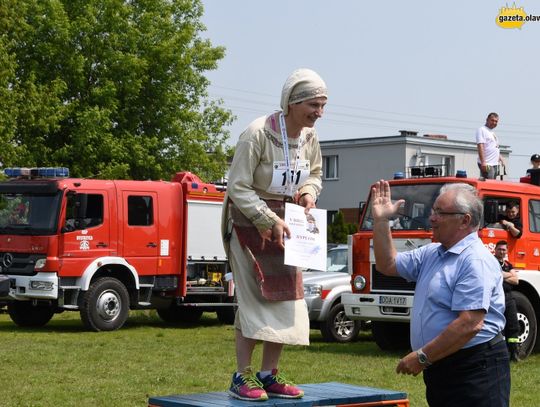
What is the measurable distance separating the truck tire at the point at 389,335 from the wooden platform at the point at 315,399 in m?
9.63

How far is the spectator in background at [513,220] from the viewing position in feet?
51.6

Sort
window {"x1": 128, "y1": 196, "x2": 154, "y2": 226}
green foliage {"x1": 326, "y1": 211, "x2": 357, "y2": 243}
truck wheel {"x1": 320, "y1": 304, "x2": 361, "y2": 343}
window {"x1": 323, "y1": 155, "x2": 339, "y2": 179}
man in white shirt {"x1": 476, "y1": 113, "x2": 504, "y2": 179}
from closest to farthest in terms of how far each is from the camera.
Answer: man in white shirt {"x1": 476, "y1": 113, "x2": 504, "y2": 179} < truck wheel {"x1": 320, "y1": 304, "x2": 361, "y2": 343} < window {"x1": 128, "y1": 196, "x2": 154, "y2": 226} < green foliage {"x1": 326, "y1": 211, "x2": 357, "y2": 243} < window {"x1": 323, "y1": 155, "x2": 339, "y2": 179}

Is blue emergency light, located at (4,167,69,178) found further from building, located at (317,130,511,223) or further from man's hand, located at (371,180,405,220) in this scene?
building, located at (317,130,511,223)

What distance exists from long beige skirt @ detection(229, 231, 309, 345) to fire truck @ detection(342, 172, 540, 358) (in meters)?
8.75

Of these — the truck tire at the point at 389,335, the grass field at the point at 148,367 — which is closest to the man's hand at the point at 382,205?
the grass field at the point at 148,367

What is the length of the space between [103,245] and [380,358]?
21.1 feet

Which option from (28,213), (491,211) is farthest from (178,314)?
(491,211)

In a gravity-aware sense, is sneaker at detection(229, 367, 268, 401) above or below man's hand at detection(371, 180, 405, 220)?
below

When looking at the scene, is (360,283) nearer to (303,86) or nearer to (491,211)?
(491,211)

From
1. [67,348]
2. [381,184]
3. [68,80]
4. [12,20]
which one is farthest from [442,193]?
[68,80]

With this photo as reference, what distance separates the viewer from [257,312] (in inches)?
268

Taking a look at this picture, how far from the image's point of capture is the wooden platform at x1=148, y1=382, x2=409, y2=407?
666 centimetres

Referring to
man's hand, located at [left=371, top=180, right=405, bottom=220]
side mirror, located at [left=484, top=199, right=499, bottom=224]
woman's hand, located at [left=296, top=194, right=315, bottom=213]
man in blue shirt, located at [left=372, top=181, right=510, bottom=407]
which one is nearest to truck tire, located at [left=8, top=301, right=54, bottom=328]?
side mirror, located at [left=484, top=199, right=499, bottom=224]

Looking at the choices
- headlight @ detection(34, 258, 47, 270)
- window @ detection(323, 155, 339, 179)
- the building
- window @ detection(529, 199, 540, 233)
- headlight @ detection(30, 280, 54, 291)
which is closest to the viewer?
window @ detection(529, 199, 540, 233)
